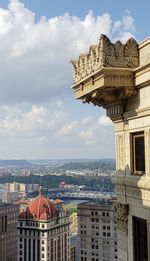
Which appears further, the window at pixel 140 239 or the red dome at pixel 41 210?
the red dome at pixel 41 210

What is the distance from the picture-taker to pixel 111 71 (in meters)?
9.87

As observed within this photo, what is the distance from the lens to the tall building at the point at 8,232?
11119cm

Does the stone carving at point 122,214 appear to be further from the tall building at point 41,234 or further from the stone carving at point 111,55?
the tall building at point 41,234

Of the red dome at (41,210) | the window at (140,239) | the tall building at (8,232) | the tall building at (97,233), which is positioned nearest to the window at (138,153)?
the window at (140,239)

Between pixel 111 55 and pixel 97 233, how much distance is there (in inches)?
2937

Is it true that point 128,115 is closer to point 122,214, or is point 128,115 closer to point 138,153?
point 138,153

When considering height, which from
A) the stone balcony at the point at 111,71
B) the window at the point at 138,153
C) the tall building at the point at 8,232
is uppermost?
the stone balcony at the point at 111,71

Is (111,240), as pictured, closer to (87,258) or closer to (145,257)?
(87,258)

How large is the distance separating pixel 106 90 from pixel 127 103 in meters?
0.72

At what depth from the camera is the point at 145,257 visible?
10234 millimetres

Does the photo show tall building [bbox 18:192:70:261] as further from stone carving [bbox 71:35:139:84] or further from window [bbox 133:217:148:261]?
stone carving [bbox 71:35:139:84]

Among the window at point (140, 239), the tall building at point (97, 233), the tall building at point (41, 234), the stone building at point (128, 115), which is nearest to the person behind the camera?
the stone building at point (128, 115)

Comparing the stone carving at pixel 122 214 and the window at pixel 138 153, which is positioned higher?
the window at pixel 138 153

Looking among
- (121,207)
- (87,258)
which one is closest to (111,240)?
(87,258)
